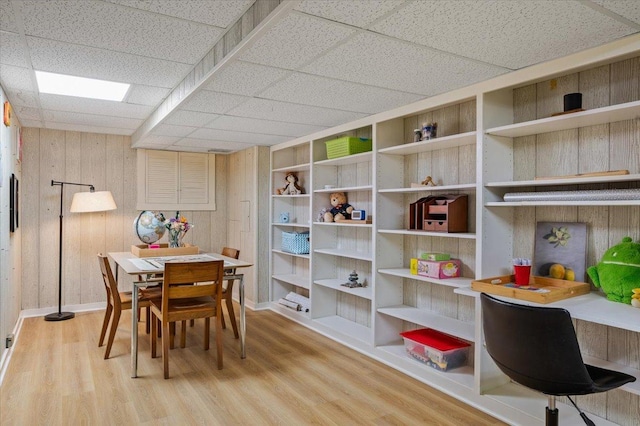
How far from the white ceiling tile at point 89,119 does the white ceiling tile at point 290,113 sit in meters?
1.68

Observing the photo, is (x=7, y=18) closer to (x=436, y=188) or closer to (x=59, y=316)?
(x=436, y=188)

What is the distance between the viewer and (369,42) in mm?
2039

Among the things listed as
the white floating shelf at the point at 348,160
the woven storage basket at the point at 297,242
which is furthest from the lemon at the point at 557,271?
the woven storage basket at the point at 297,242

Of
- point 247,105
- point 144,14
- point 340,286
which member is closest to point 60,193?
point 247,105

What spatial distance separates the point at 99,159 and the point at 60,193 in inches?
24.5

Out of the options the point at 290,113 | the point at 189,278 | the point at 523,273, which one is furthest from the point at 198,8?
the point at 523,273

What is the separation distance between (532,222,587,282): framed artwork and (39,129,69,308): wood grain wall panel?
5.23 meters

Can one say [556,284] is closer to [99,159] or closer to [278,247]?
[278,247]

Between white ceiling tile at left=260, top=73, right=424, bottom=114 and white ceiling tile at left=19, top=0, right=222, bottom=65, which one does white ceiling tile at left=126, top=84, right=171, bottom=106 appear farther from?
white ceiling tile at left=260, top=73, right=424, bottom=114

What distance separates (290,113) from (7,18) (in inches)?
78.7

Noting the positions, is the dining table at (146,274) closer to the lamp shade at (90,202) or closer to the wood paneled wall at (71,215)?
the lamp shade at (90,202)

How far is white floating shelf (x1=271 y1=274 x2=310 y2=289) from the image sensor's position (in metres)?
4.79

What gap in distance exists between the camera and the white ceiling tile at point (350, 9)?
1649 millimetres

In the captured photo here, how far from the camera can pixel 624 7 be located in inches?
66.6
